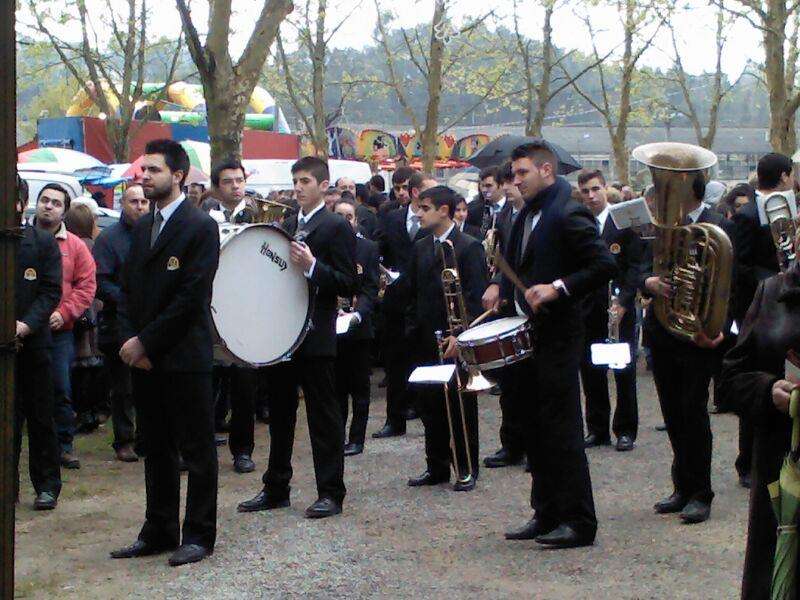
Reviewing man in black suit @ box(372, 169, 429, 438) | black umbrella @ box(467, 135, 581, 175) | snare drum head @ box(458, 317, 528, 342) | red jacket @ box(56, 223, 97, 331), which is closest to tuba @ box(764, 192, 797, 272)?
snare drum head @ box(458, 317, 528, 342)

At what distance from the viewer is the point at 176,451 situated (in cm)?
781

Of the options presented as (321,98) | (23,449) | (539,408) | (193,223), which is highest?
(321,98)

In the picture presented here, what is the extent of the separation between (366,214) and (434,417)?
6.26 meters

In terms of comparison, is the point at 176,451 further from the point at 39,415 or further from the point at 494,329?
the point at 494,329

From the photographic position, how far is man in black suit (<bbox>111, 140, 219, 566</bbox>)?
7.46 meters

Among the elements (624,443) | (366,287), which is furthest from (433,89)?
(624,443)

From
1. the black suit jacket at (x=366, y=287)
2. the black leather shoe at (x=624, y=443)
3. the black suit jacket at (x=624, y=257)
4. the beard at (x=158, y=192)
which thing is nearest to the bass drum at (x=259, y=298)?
the beard at (x=158, y=192)

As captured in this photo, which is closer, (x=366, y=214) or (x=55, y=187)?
(x=55, y=187)

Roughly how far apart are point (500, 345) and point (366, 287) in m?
3.98

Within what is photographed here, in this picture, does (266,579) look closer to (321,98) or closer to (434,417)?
(434,417)

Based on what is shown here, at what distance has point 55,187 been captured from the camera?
10.5 meters

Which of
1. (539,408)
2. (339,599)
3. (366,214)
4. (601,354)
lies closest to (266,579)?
(339,599)

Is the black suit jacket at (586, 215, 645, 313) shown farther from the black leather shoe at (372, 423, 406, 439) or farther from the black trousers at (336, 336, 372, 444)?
the black leather shoe at (372, 423, 406, 439)

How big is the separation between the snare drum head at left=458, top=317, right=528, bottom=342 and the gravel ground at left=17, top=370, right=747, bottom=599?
117 cm
